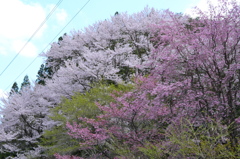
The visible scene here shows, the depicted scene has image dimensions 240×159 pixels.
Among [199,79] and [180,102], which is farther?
[180,102]

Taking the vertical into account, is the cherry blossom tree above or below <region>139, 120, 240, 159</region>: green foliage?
above

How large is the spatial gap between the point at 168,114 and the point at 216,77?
4.94 feet

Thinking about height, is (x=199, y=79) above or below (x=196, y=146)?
above

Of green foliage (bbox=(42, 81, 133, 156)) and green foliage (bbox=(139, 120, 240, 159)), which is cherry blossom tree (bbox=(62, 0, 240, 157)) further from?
green foliage (bbox=(42, 81, 133, 156))

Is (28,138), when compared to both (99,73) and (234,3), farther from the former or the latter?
(234,3)

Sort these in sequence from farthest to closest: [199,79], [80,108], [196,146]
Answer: [80,108] → [199,79] → [196,146]

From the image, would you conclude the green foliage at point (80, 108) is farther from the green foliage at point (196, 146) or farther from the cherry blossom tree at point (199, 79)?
the green foliage at point (196, 146)

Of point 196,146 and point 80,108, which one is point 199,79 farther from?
point 80,108

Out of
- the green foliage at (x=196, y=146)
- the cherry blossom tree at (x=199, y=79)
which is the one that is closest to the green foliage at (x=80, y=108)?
the cherry blossom tree at (x=199, y=79)

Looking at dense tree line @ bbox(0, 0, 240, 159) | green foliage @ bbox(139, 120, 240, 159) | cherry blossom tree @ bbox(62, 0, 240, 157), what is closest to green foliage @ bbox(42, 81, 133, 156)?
dense tree line @ bbox(0, 0, 240, 159)

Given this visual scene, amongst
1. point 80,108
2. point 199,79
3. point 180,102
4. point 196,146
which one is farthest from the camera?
Result: point 80,108

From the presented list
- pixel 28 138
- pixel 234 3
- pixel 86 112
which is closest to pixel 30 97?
pixel 28 138

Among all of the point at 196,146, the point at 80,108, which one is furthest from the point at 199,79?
the point at 80,108

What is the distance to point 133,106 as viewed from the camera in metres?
5.88
